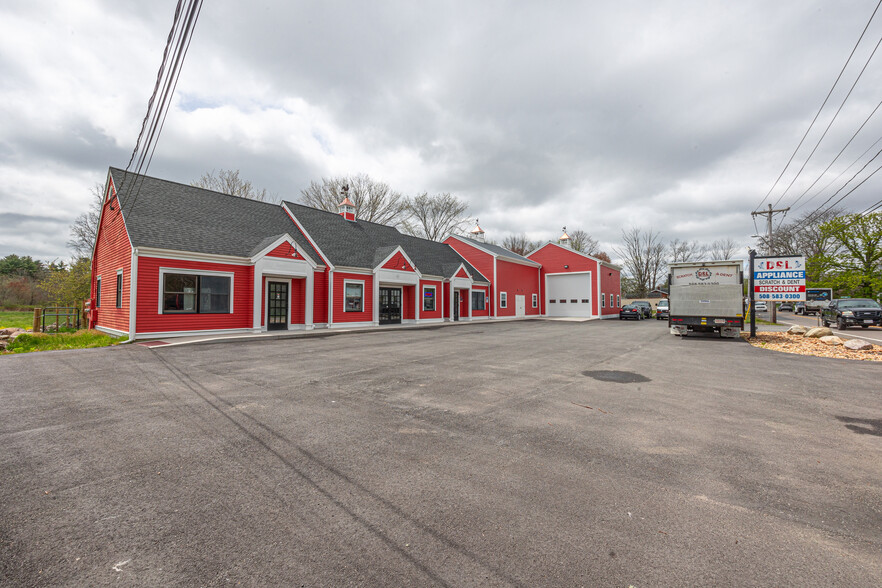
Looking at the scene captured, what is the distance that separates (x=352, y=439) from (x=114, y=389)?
195 inches

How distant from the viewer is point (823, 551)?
2.33 meters

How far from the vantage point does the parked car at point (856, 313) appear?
1889 centimetres

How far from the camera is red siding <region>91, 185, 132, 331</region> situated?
1412cm

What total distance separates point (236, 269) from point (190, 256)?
1718mm

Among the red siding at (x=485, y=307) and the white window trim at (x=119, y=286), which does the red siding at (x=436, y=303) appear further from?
the white window trim at (x=119, y=286)

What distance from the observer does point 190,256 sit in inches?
563

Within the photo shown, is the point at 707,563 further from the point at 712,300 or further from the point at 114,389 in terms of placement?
the point at 712,300

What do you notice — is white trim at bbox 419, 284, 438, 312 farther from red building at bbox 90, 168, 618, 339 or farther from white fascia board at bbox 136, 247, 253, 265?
white fascia board at bbox 136, 247, 253, 265

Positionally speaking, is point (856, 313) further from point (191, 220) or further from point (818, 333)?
point (191, 220)

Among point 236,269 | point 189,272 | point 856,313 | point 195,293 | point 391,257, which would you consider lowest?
point 856,313

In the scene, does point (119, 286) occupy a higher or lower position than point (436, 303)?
higher

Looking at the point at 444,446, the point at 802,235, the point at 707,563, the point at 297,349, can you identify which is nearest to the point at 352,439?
the point at 444,446

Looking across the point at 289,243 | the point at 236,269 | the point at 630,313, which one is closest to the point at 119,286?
the point at 236,269

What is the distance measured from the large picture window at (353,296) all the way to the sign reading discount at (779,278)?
58.9ft
